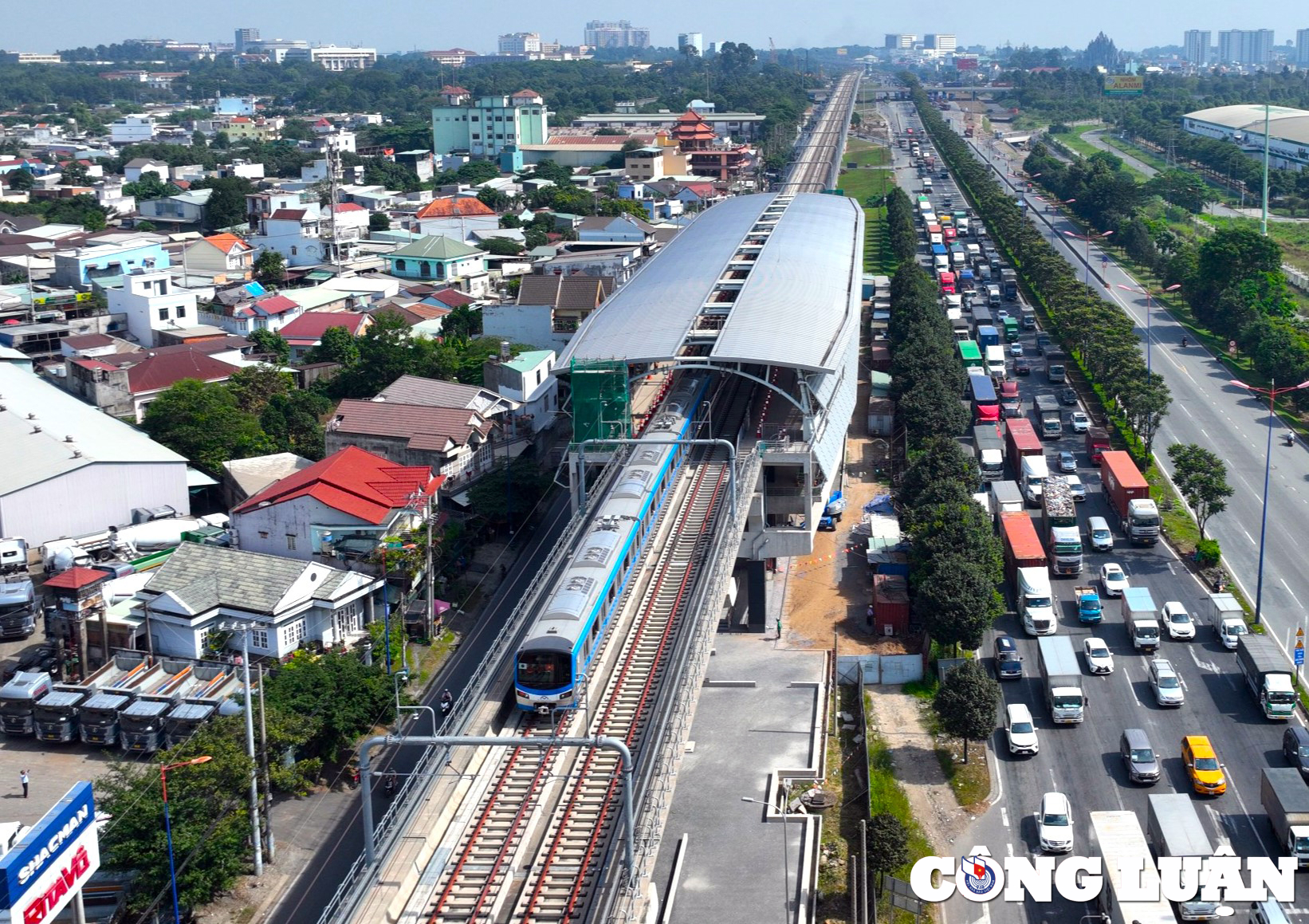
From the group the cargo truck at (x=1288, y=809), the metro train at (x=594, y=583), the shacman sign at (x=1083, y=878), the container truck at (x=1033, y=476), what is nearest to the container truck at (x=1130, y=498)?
the container truck at (x=1033, y=476)

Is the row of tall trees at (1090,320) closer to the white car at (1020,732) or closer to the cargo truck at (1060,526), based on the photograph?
the cargo truck at (1060,526)

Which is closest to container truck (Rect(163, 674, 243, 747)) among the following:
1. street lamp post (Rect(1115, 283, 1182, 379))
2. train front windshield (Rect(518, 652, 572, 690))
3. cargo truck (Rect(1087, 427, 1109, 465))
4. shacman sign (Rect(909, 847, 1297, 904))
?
train front windshield (Rect(518, 652, 572, 690))

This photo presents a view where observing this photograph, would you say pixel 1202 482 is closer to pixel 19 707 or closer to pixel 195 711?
pixel 195 711

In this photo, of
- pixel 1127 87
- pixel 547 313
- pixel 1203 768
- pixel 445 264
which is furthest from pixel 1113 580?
pixel 1127 87

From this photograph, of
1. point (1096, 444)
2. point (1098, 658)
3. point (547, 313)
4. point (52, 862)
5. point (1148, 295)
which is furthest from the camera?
point (1148, 295)

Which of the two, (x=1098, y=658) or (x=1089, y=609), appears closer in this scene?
(x=1098, y=658)

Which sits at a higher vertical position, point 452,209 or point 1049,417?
point 452,209

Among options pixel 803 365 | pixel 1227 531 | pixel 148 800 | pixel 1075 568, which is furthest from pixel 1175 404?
pixel 148 800
